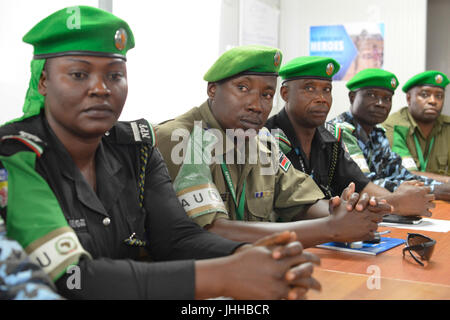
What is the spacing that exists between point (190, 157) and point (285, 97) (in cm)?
101

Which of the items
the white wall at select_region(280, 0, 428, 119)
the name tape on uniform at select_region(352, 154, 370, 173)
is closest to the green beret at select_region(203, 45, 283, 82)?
the name tape on uniform at select_region(352, 154, 370, 173)

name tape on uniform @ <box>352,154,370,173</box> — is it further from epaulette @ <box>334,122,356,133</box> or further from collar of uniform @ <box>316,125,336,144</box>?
collar of uniform @ <box>316,125,336,144</box>

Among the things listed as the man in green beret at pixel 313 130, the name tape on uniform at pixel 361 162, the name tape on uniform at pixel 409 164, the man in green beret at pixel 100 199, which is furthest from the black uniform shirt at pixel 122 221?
the name tape on uniform at pixel 409 164

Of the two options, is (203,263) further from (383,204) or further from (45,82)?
(383,204)

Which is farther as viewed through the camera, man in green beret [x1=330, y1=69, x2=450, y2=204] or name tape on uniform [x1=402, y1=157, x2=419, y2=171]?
name tape on uniform [x1=402, y1=157, x2=419, y2=171]

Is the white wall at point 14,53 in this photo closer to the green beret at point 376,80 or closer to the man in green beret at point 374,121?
the man in green beret at point 374,121

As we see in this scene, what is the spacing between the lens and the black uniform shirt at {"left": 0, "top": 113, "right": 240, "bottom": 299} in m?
1.01

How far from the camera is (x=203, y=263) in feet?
3.44

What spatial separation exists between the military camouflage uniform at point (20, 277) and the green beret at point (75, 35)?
1.60 ft

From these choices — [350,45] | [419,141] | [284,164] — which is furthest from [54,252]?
[350,45]

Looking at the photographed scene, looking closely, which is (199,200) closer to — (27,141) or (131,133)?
(131,133)

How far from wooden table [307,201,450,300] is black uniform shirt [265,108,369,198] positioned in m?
0.83

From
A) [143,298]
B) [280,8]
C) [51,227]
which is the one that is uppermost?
[280,8]

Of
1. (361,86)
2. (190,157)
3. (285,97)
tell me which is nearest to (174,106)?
(285,97)
